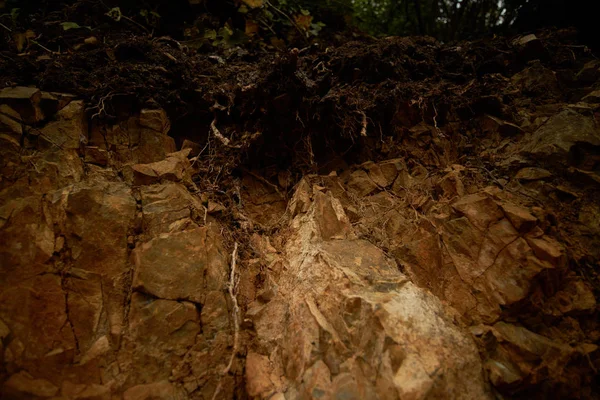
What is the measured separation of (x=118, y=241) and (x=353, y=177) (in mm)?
2764

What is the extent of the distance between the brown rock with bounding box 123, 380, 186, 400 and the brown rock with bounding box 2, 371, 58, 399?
20.7 inches

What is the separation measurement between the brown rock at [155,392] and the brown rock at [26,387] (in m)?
0.53

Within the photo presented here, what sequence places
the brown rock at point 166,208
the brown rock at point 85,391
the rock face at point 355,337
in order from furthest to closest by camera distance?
the brown rock at point 166,208 → the brown rock at point 85,391 → the rock face at point 355,337

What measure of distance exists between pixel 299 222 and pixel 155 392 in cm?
198

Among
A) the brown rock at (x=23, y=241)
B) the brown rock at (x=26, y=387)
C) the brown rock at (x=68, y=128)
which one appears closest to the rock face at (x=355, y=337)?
the brown rock at (x=26, y=387)

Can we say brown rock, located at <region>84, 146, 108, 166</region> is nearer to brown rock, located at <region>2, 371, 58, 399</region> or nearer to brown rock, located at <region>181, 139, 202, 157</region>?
brown rock, located at <region>181, 139, 202, 157</region>

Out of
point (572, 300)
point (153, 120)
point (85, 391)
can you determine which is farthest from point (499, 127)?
point (85, 391)

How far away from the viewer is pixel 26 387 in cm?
200

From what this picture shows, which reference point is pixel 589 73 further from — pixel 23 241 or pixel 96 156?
pixel 23 241

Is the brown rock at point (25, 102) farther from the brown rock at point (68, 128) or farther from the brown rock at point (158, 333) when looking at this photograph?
the brown rock at point (158, 333)

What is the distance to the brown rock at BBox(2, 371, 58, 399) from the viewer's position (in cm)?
197

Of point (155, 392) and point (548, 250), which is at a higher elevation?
point (548, 250)

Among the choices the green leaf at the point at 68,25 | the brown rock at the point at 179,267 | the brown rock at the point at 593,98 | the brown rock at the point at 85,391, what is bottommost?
the brown rock at the point at 85,391

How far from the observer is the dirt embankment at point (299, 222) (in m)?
2.17
